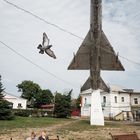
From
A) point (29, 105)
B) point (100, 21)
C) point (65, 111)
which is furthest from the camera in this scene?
point (29, 105)

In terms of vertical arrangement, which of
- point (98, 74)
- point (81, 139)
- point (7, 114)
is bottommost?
point (81, 139)

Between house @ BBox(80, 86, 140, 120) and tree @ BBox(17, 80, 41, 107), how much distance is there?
34.7 metres

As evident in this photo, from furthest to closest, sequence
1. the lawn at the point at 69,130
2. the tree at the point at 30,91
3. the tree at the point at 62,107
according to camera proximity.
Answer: the tree at the point at 30,91, the tree at the point at 62,107, the lawn at the point at 69,130

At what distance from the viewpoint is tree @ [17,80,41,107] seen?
98100mm

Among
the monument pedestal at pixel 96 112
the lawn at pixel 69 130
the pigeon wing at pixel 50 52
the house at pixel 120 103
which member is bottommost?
the lawn at pixel 69 130

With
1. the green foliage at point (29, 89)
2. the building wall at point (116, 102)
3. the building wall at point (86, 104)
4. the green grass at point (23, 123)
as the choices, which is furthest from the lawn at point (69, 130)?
the green foliage at point (29, 89)

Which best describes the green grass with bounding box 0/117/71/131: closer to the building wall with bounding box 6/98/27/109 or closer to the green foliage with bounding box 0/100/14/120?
the green foliage with bounding box 0/100/14/120

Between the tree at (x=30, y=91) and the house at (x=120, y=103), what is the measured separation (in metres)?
34.7

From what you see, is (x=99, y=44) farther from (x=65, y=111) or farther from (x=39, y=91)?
(x=39, y=91)

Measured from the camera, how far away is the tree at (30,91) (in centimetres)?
9810

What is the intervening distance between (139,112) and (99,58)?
3693 centimetres

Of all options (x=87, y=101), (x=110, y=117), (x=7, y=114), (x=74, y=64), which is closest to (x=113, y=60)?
(x=74, y=64)

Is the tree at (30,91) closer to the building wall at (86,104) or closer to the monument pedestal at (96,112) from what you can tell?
the building wall at (86,104)

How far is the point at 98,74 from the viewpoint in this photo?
27609 millimetres
